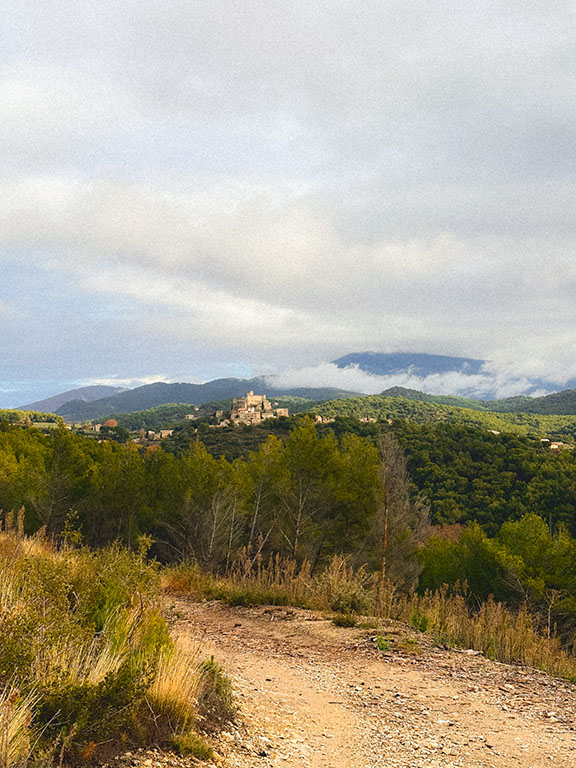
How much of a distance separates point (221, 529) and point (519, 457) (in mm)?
38778

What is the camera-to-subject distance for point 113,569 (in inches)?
172

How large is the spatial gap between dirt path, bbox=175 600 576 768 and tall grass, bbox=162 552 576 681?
0.49 meters

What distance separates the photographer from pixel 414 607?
736 centimetres

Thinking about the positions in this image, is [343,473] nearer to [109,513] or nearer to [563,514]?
[109,513]

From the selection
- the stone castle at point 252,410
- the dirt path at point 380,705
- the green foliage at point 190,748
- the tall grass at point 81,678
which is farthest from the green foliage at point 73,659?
the stone castle at point 252,410

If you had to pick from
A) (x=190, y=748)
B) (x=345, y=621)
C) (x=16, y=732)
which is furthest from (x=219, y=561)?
(x=16, y=732)

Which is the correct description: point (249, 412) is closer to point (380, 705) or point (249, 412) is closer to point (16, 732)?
point (380, 705)

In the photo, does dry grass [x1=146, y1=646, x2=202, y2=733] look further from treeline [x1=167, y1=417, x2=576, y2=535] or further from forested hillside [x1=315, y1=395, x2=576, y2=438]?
forested hillside [x1=315, y1=395, x2=576, y2=438]

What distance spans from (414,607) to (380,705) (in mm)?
3312

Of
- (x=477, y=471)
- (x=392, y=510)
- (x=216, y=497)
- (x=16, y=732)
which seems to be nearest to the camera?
(x=16, y=732)

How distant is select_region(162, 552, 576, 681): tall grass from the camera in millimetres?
5871

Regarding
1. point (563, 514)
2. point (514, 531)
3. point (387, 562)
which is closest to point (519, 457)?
point (563, 514)

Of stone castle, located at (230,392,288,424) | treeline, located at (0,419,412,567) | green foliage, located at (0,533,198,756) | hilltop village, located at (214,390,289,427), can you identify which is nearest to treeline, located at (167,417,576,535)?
treeline, located at (0,419,412,567)

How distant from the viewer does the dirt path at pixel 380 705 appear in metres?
3.31
